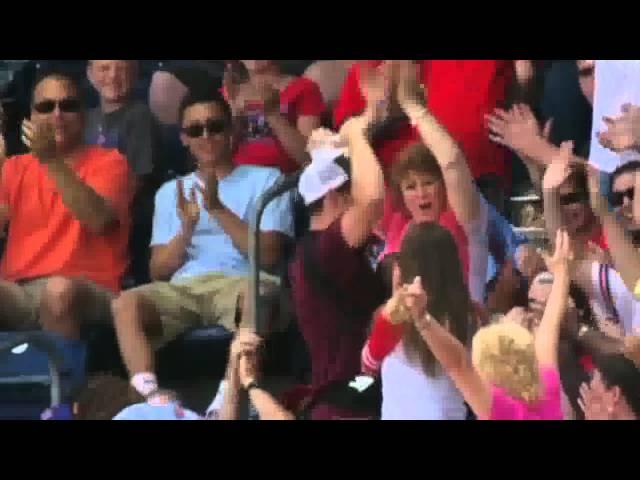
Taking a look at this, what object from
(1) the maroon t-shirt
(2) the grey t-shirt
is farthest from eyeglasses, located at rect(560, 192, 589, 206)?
(2) the grey t-shirt

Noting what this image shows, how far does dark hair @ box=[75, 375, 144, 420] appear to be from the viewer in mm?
3693

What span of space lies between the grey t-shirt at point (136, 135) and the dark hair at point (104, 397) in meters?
0.65

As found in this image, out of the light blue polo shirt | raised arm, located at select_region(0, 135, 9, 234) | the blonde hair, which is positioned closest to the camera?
the blonde hair

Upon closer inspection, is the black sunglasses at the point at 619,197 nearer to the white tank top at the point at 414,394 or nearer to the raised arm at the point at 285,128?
the white tank top at the point at 414,394

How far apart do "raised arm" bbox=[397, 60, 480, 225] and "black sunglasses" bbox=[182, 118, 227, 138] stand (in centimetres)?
56

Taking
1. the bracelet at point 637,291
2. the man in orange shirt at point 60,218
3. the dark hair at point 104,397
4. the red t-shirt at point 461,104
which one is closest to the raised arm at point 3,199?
the man in orange shirt at point 60,218

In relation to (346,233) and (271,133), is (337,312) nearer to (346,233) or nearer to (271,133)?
(346,233)

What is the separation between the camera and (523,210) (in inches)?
142

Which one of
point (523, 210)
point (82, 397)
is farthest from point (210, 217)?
point (523, 210)

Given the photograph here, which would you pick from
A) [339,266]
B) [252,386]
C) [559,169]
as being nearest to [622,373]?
[559,169]

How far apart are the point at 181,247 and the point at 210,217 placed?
0.42ft

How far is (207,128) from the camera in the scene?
3682mm

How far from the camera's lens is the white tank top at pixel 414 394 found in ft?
11.8

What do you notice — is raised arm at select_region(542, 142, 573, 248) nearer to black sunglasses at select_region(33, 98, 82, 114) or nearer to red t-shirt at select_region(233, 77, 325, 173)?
red t-shirt at select_region(233, 77, 325, 173)
